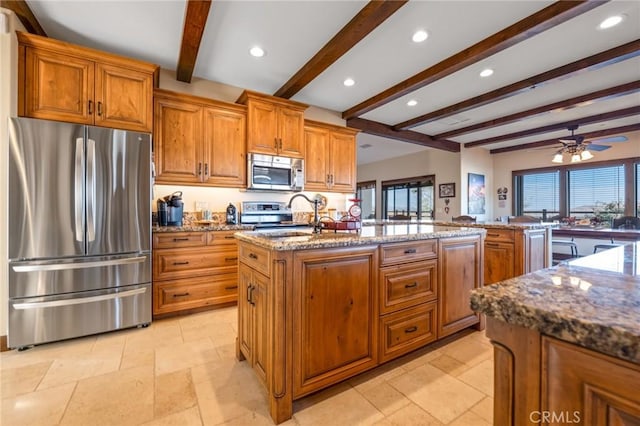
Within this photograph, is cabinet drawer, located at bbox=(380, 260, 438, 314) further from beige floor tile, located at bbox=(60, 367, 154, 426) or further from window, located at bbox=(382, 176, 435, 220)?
window, located at bbox=(382, 176, 435, 220)

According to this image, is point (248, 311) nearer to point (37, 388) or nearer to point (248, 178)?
point (37, 388)

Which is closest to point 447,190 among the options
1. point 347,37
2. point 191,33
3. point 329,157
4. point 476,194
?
point 476,194

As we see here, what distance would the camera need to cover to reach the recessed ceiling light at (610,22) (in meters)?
2.27

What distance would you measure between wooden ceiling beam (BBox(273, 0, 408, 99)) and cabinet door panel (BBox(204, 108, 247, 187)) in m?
0.88

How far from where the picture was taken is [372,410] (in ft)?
4.91

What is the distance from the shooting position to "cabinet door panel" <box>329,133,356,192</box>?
168 inches

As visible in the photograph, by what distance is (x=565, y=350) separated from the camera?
0.50 metres

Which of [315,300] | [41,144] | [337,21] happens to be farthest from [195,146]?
[315,300]

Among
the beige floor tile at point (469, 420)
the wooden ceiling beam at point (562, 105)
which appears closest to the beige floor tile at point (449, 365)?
the beige floor tile at point (469, 420)

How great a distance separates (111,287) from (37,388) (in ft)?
2.74

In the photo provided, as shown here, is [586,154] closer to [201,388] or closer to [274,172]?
[274,172]

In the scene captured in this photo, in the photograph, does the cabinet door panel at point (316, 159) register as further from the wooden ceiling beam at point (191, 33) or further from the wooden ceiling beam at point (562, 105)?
the wooden ceiling beam at point (562, 105)

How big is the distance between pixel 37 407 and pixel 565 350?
7.97 ft

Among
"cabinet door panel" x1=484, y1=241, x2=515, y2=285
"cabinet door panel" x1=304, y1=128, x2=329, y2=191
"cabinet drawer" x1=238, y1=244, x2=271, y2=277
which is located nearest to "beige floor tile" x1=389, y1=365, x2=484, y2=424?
"cabinet drawer" x1=238, y1=244, x2=271, y2=277
